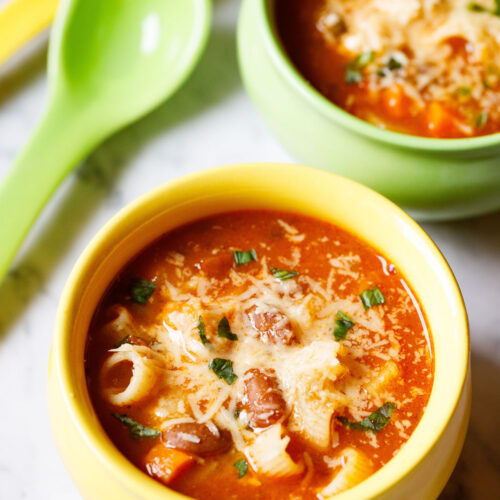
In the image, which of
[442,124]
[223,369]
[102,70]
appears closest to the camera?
[223,369]

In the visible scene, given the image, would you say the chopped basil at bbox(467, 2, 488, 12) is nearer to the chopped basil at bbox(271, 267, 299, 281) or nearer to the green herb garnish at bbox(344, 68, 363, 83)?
the green herb garnish at bbox(344, 68, 363, 83)

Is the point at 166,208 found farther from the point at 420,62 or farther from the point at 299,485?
the point at 420,62

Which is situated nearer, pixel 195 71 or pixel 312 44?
pixel 312 44

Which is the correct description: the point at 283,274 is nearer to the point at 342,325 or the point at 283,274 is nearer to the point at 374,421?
the point at 342,325

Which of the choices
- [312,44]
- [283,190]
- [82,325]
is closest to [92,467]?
[82,325]

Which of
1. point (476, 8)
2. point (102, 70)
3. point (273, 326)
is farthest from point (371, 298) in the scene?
point (102, 70)

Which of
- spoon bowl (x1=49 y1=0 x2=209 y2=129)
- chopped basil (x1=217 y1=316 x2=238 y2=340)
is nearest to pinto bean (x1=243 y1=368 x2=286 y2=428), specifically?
chopped basil (x1=217 y1=316 x2=238 y2=340)
